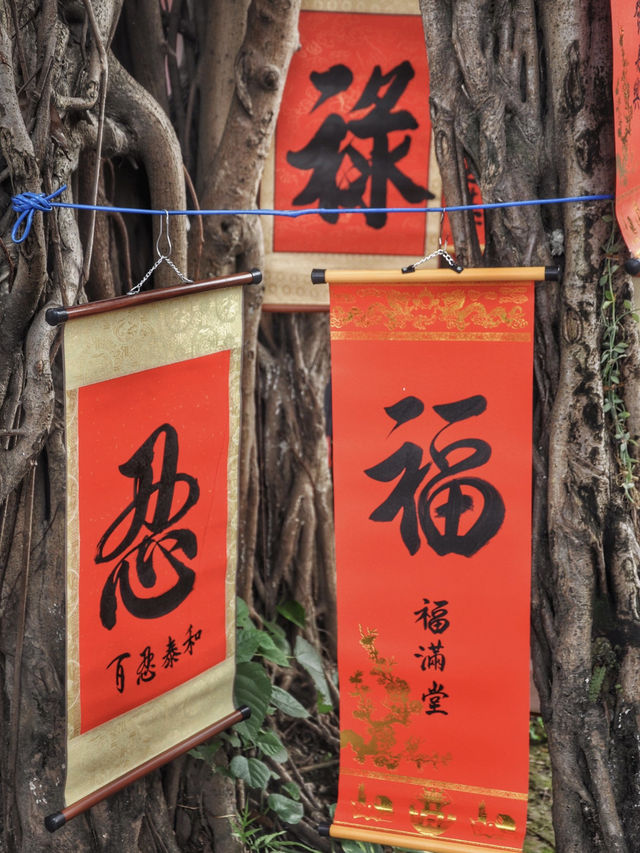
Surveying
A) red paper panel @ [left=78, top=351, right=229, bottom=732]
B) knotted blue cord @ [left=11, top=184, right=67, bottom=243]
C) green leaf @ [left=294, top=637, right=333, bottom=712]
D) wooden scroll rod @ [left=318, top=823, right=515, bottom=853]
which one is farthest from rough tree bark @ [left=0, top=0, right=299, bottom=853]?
wooden scroll rod @ [left=318, top=823, right=515, bottom=853]

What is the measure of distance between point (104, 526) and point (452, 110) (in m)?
1.50

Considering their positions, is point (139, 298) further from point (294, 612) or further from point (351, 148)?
point (294, 612)

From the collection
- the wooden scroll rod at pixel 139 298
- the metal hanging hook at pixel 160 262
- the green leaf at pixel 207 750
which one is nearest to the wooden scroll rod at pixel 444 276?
the wooden scroll rod at pixel 139 298

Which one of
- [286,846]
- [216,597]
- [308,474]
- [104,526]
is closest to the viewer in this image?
[104,526]

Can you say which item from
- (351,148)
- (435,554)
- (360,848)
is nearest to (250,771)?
(360,848)

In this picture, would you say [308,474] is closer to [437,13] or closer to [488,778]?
[488,778]

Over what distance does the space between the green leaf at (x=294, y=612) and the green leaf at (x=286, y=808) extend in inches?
31.0

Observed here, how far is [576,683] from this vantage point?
2.65 m

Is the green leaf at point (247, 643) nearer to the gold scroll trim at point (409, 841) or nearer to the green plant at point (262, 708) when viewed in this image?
the green plant at point (262, 708)

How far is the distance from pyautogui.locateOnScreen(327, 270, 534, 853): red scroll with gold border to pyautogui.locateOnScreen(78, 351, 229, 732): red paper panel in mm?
452

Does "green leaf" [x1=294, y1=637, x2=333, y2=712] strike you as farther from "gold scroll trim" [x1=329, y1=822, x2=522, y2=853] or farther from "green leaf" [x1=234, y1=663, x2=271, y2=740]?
"gold scroll trim" [x1=329, y1=822, x2=522, y2=853]

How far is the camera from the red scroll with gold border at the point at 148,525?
2488 millimetres

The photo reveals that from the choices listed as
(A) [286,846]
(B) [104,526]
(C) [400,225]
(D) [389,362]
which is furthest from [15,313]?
(A) [286,846]

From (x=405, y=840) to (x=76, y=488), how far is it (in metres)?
1.34
